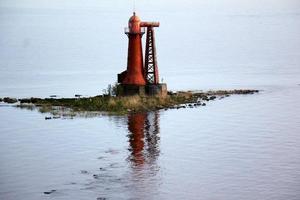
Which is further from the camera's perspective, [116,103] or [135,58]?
[135,58]

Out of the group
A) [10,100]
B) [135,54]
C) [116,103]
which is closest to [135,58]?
[135,54]

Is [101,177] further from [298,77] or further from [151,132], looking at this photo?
[298,77]

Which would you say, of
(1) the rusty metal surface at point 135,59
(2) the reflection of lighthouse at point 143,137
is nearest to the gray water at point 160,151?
(2) the reflection of lighthouse at point 143,137

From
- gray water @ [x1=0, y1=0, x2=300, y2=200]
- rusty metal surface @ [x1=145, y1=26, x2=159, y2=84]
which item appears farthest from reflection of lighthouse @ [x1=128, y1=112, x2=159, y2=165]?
rusty metal surface @ [x1=145, y1=26, x2=159, y2=84]

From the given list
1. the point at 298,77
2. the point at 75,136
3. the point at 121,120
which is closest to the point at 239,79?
the point at 298,77

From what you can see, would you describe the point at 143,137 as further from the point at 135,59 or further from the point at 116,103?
the point at 135,59

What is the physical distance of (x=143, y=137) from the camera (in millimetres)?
62344

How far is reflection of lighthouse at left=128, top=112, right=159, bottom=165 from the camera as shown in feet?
177

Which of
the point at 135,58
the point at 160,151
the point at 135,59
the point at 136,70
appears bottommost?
the point at 160,151

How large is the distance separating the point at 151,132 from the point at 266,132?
10063 mm

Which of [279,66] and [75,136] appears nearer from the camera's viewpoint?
→ [75,136]

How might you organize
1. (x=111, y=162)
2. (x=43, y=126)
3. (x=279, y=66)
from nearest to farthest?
1. (x=111, y=162)
2. (x=43, y=126)
3. (x=279, y=66)

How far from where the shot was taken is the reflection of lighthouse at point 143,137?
54000 millimetres

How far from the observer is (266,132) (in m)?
64.9
